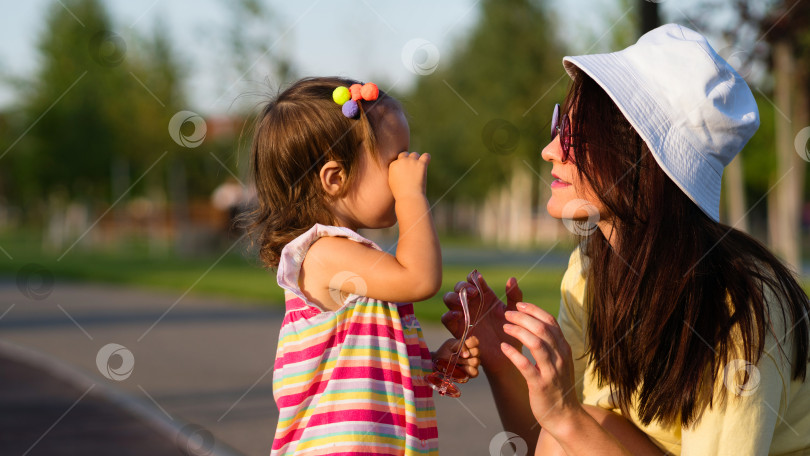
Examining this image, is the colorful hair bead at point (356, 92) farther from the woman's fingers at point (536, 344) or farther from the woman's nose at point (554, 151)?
the woman's fingers at point (536, 344)

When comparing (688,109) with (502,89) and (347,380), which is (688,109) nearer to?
(347,380)

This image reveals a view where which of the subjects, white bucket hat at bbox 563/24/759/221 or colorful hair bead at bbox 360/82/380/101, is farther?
colorful hair bead at bbox 360/82/380/101

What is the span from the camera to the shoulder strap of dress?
2182 mm

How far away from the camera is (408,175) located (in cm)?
222

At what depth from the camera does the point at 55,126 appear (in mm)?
26406

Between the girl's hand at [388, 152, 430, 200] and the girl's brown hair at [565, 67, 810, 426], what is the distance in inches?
15.2

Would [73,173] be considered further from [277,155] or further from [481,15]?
[277,155]

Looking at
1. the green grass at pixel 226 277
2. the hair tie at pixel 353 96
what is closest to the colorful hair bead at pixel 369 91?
the hair tie at pixel 353 96

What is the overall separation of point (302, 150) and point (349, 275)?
0.37 m

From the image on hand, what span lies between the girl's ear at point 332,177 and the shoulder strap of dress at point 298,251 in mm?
115

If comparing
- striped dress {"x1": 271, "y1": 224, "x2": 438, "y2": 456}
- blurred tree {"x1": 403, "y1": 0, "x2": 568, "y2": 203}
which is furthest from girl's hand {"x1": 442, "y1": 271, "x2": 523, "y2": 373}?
blurred tree {"x1": 403, "y1": 0, "x2": 568, "y2": 203}

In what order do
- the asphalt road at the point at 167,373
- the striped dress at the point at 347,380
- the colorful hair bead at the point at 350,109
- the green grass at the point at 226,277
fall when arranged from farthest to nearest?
the green grass at the point at 226,277 → the asphalt road at the point at 167,373 → the colorful hair bead at the point at 350,109 → the striped dress at the point at 347,380

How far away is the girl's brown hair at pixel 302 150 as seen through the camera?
226cm

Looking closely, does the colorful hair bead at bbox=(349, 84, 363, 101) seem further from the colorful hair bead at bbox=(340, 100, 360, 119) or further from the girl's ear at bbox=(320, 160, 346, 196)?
the girl's ear at bbox=(320, 160, 346, 196)
